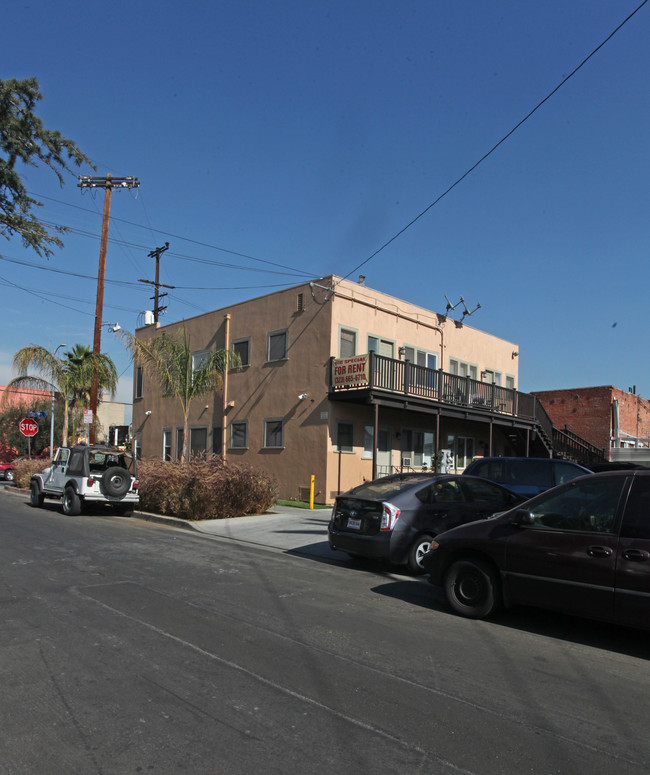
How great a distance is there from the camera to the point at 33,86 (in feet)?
45.6

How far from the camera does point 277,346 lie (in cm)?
2303

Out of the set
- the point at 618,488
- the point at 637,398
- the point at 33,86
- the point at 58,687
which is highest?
the point at 33,86

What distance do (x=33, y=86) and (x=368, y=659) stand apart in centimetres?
1422

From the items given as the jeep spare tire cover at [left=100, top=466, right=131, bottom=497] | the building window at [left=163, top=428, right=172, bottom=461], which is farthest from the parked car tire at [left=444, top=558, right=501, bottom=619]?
the building window at [left=163, top=428, right=172, bottom=461]

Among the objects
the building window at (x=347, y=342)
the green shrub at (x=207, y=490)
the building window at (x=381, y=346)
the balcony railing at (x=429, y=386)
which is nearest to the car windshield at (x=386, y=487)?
the green shrub at (x=207, y=490)

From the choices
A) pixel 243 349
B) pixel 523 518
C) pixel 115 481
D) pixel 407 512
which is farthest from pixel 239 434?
pixel 523 518

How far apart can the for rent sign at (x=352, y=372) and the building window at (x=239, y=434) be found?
5318mm

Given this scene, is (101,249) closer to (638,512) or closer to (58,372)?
(58,372)

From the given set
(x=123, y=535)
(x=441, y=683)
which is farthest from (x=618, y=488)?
(x=123, y=535)

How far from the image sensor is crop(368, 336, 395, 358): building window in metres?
22.5

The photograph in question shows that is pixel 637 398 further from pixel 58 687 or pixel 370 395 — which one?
pixel 58 687

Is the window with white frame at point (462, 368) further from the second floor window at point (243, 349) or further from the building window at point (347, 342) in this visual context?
the second floor window at point (243, 349)

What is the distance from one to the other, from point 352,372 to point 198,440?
9.48 meters

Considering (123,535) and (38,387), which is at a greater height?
(38,387)
